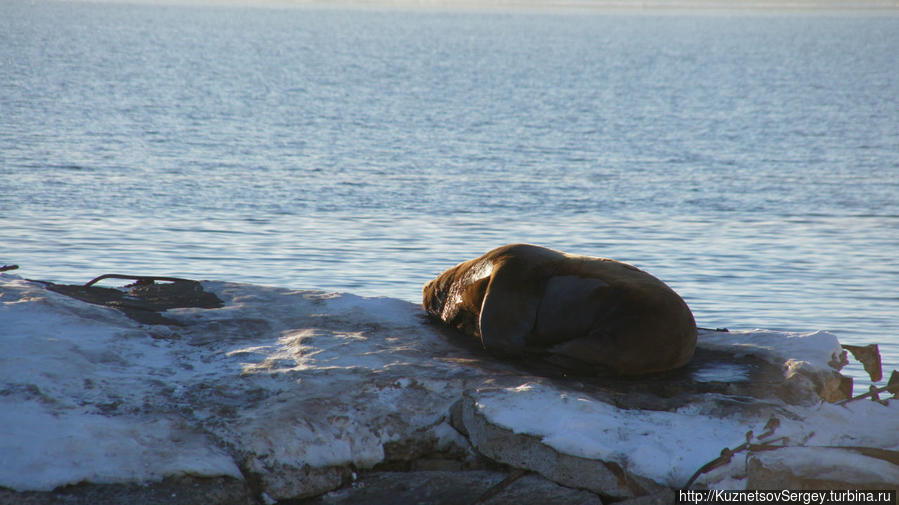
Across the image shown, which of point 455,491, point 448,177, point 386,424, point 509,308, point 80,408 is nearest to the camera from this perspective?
point 455,491

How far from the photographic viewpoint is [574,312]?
231 inches

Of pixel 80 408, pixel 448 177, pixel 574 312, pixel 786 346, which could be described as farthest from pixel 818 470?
pixel 448 177

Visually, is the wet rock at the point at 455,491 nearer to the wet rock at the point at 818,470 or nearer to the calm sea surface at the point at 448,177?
the wet rock at the point at 818,470

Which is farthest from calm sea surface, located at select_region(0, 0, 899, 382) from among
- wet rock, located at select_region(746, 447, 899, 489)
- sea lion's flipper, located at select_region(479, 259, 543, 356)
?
wet rock, located at select_region(746, 447, 899, 489)

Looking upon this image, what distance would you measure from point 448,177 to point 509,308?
14.8m

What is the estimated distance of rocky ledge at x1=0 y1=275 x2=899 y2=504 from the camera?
4535 mm

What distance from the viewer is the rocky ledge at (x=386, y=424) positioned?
4.54m

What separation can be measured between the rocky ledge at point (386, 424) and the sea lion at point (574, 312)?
0.47ft

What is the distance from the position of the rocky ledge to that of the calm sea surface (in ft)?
14.6

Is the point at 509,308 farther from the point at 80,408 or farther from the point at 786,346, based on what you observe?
the point at 80,408

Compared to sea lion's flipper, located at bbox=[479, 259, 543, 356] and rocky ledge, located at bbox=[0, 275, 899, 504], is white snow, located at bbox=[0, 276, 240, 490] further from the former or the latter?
sea lion's flipper, located at bbox=[479, 259, 543, 356]

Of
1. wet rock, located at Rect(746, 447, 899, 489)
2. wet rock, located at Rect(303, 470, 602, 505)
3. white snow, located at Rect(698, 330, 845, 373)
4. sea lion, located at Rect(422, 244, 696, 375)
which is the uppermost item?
sea lion, located at Rect(422, 244, 696, 375)

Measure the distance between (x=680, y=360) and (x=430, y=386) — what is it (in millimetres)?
1417

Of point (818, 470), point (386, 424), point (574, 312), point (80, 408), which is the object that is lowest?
point (818, 470)
